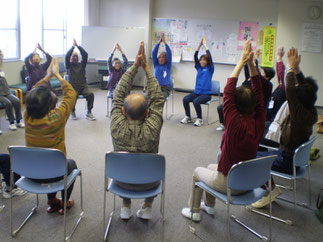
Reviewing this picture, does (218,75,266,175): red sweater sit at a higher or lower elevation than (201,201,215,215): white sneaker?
higher

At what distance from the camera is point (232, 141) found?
7.21 ft

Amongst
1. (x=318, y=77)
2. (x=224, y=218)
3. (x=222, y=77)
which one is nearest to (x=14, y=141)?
(x=224, y=218)

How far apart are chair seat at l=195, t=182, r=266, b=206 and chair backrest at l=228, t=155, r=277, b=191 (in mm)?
104

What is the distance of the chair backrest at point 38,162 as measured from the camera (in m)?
2.12

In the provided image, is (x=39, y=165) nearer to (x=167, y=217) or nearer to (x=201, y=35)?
(x=167, y=217)

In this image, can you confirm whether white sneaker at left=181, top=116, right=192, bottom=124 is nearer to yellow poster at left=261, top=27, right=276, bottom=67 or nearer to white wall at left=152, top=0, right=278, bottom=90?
white wall at left=152, top=0, right=278, bottom=90

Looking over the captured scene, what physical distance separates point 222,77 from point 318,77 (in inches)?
95.4

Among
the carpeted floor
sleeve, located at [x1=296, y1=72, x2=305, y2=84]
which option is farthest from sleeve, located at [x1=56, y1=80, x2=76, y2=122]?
sleeve, located at [x1=296, y1=72, x2=305, y2=84]

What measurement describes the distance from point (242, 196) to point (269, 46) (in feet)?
21.5

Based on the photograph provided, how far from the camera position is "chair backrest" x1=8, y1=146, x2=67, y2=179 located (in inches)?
83.6

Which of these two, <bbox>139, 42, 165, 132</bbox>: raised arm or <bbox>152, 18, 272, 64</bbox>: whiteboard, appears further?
<bbox>152, 18, 272, 64</bbox>: whiteboard

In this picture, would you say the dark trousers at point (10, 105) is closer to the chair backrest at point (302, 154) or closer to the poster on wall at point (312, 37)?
the chair backrest at point (302, 154)

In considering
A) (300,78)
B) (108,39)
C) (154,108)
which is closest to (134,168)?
(154,108)

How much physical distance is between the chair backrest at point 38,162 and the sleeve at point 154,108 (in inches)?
26.0
